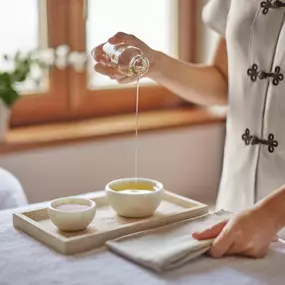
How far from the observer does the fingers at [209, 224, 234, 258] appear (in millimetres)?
1013

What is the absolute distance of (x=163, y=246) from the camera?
3.33 ft

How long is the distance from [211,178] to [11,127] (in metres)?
0.79

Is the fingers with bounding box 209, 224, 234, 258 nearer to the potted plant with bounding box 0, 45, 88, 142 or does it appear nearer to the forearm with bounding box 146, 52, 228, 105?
A: the forearm with bounding box 146, 52, 228, 105

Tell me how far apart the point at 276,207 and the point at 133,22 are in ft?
5.06

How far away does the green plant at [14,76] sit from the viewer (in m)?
2.05

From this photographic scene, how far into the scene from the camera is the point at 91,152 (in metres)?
2.20

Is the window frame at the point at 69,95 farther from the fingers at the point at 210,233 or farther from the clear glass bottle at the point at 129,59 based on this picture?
the fingers at the point at 210,233

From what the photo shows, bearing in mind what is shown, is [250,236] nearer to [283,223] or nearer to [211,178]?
[283,223]

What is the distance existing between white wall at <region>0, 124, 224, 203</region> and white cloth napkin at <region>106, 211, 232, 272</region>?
1054mm

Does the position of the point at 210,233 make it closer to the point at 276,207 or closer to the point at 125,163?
the point at 276,207

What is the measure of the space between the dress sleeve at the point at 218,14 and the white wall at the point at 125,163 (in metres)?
0.74

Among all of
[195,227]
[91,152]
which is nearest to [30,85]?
[91,152]

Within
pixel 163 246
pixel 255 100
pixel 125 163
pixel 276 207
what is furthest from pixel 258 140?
pixel 125 163

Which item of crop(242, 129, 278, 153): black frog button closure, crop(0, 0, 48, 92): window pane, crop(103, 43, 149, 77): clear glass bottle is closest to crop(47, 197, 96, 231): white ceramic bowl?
crop(103, 43, 149, 77): clear glass bottle
